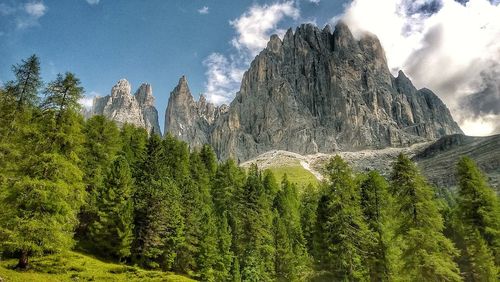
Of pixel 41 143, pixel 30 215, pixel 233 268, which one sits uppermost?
pixel 41 143

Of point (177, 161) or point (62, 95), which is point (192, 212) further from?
point (62, 95)

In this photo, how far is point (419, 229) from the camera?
108 ft

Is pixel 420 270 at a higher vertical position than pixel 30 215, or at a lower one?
lower

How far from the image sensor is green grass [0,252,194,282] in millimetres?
27469

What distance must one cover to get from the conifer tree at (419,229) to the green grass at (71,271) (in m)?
23.5

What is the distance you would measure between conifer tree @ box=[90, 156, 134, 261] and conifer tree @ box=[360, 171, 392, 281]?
1167 inches

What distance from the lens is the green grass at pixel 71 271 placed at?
27.5 meters

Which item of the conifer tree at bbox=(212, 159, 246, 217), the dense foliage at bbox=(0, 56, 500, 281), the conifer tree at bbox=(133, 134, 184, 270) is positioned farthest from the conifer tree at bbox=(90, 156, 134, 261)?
the conifer tree at bbox=(212, 159, 246, 217)

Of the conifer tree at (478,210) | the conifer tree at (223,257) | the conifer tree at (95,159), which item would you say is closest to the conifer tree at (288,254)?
the conifer tree at (223,257)

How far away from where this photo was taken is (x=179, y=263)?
173 feet

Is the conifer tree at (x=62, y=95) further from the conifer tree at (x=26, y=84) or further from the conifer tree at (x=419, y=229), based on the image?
the conifer tree at (x=419, y=229)

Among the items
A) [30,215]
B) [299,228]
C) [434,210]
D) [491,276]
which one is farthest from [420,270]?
[299,228]

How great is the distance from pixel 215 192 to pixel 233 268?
25.0m

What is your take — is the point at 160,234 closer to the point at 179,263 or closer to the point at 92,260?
the point at 179,263
